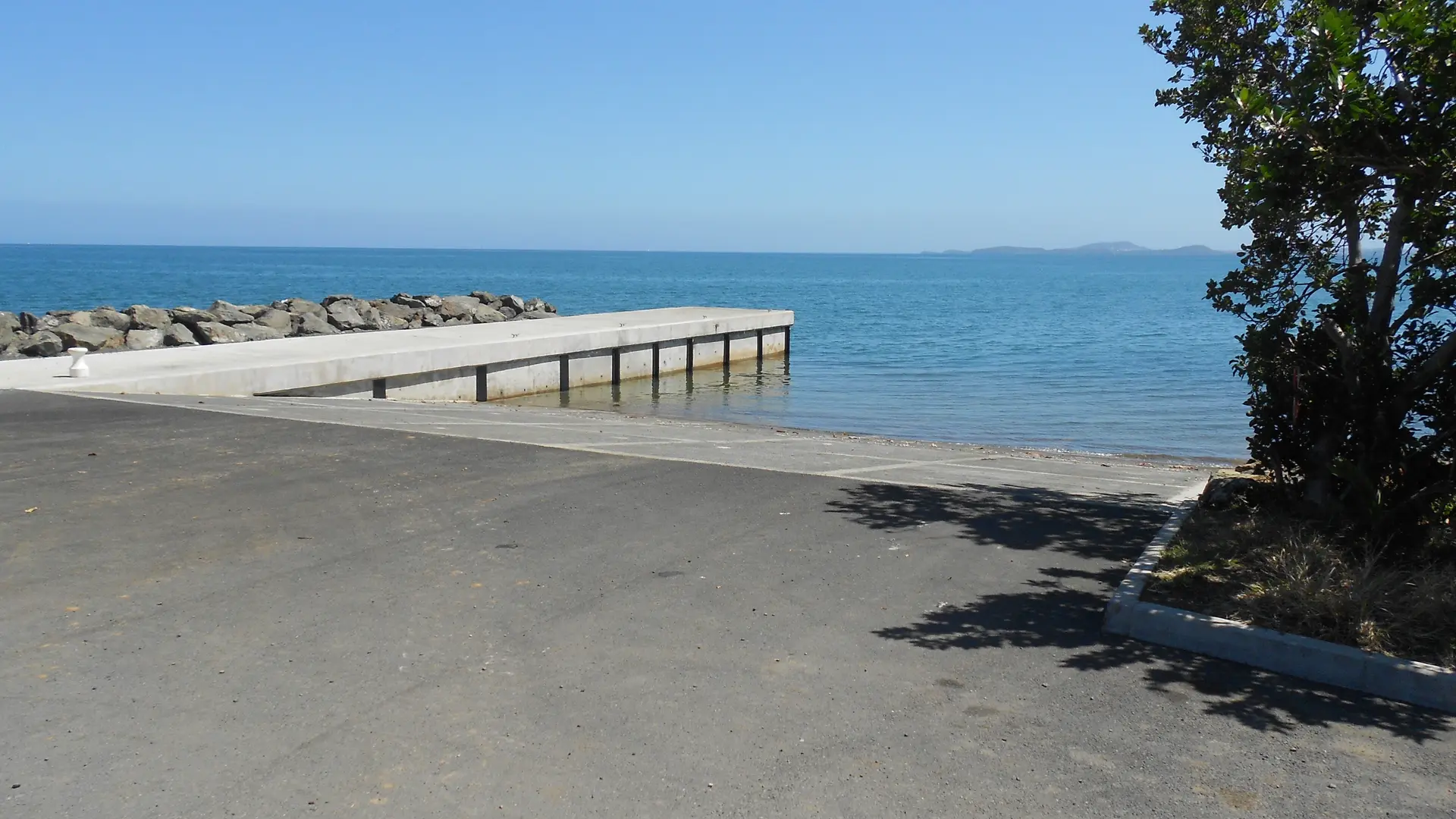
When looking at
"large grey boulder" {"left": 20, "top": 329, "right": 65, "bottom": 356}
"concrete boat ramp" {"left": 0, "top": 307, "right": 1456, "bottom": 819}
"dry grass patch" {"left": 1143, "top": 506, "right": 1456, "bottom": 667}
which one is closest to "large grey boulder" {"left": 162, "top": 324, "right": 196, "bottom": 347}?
"large grey boulder" {"left": 20, "top": 329, "right": 65, "bottom": 356}

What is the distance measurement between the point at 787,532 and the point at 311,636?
3.40 metres

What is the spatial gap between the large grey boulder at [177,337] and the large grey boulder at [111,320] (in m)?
2.55

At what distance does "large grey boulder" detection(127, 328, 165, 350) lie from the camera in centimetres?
2681

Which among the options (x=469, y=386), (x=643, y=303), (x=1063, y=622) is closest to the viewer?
(x=1063, y=622)

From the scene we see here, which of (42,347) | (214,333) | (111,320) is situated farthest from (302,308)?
(42,347)

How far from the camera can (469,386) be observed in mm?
24484

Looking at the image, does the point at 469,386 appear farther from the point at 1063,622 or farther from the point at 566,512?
the point at 1063,622

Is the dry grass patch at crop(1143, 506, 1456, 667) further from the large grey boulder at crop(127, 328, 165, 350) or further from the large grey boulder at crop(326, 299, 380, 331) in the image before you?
the large grey boulder at crop(326, 299, 380, 331)

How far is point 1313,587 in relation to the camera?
19.8 ft

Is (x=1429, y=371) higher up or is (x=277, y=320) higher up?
(x=1429, y=371)

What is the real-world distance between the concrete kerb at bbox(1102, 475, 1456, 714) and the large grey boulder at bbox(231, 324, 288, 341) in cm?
2719

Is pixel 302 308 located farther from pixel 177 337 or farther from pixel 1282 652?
pixel 1282 652

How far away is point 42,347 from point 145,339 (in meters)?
2.08

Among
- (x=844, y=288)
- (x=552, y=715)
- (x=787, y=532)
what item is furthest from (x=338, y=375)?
(x=844, y=288)
